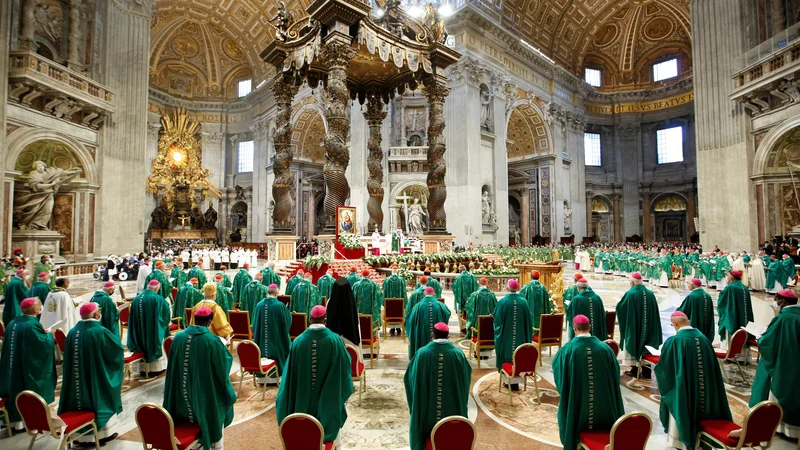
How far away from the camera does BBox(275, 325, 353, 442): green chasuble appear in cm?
306

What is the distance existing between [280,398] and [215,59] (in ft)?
110

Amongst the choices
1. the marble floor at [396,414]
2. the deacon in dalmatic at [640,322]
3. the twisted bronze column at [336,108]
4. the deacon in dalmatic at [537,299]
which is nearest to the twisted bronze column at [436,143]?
the twisted bronze column at [336,108]

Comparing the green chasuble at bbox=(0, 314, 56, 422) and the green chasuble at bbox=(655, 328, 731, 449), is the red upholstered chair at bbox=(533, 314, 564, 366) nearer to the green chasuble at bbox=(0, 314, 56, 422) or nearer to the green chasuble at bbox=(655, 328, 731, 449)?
the green chasuble at bbox=(655, 328, 731, 449)

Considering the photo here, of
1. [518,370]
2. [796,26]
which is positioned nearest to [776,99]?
[796,26]

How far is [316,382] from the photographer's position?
3.10 m

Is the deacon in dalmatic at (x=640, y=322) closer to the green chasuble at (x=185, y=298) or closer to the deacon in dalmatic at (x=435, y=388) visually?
the deacon in dalmatic at (x=435, y=388)

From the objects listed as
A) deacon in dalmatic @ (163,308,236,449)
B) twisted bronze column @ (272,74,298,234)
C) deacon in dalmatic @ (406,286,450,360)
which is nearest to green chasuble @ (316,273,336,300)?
deacon in dalmatic @ (406,286,450,360)

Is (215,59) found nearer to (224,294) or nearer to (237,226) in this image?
(237,226)

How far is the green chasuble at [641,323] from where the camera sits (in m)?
5.05

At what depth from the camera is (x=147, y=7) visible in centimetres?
1711

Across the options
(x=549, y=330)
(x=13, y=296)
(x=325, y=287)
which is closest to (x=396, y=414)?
(x=549, y=330)

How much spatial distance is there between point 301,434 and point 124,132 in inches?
705

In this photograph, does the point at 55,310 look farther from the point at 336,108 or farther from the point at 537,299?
the point at 336,108

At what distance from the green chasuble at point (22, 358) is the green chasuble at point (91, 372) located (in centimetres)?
36
